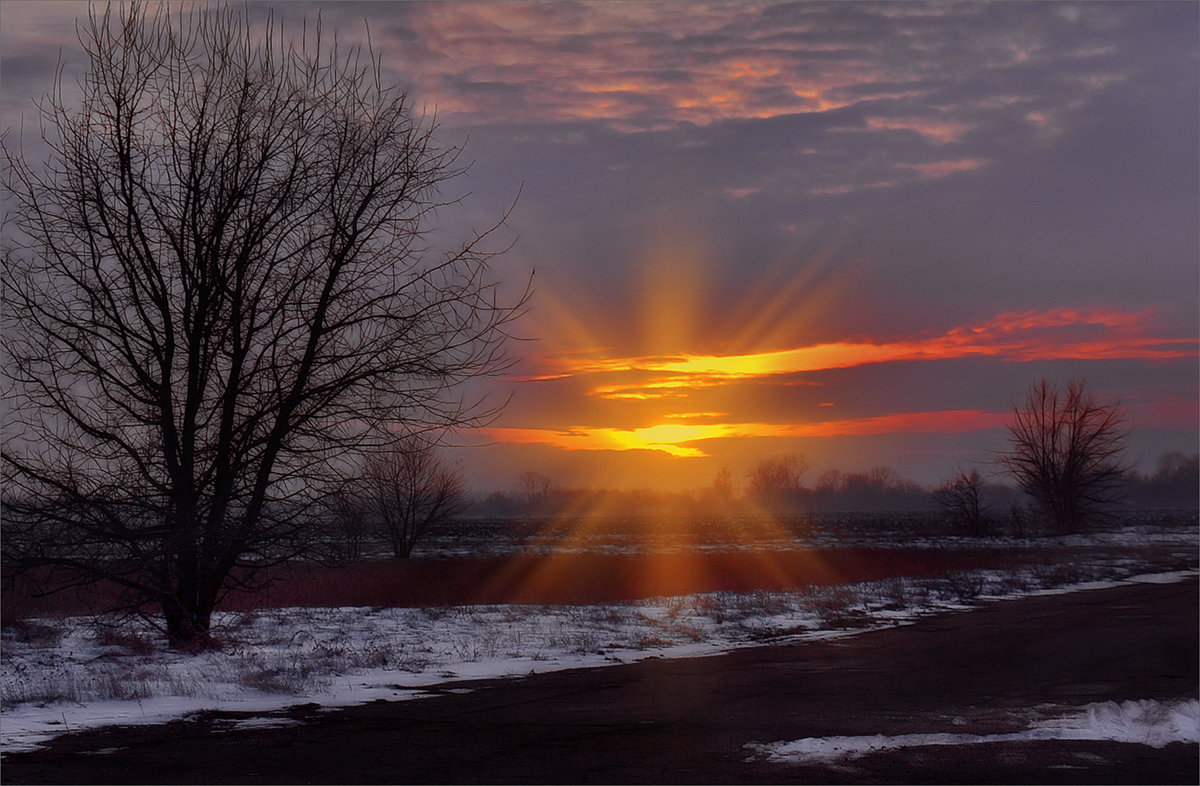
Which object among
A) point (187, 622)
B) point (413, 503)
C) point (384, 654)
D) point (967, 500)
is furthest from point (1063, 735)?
point (967, 500)

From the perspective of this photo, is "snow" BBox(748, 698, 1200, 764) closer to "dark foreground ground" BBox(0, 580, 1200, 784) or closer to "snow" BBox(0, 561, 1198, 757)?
"snow" BBox(0, 561, 1198, 757)

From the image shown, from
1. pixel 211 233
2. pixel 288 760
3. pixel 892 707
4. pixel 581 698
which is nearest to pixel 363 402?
pixel 211 233

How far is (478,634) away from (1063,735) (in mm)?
9722

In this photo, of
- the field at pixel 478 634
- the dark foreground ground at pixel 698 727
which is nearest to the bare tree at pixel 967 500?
the field at pixel 478 634

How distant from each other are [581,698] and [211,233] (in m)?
7.61

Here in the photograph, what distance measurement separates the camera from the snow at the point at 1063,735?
7.37 m

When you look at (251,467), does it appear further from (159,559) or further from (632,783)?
(632,783)

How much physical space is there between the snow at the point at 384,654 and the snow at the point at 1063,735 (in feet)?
0.10

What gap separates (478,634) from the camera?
51.3 feet

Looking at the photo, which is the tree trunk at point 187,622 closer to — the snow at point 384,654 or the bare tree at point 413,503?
the snow at point 384,654

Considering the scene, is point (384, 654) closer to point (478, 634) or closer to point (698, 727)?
point (478, 634)

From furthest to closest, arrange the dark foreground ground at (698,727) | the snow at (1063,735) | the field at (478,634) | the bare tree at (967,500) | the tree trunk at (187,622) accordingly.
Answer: the bare tree at (967,500) < the tree trunk at (187,622) < the field at (478,634) < the snow at (1063,735) < the dark foreground ground at (698,727)

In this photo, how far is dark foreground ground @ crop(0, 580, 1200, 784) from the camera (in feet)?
22.2

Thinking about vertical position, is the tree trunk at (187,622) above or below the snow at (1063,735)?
above
